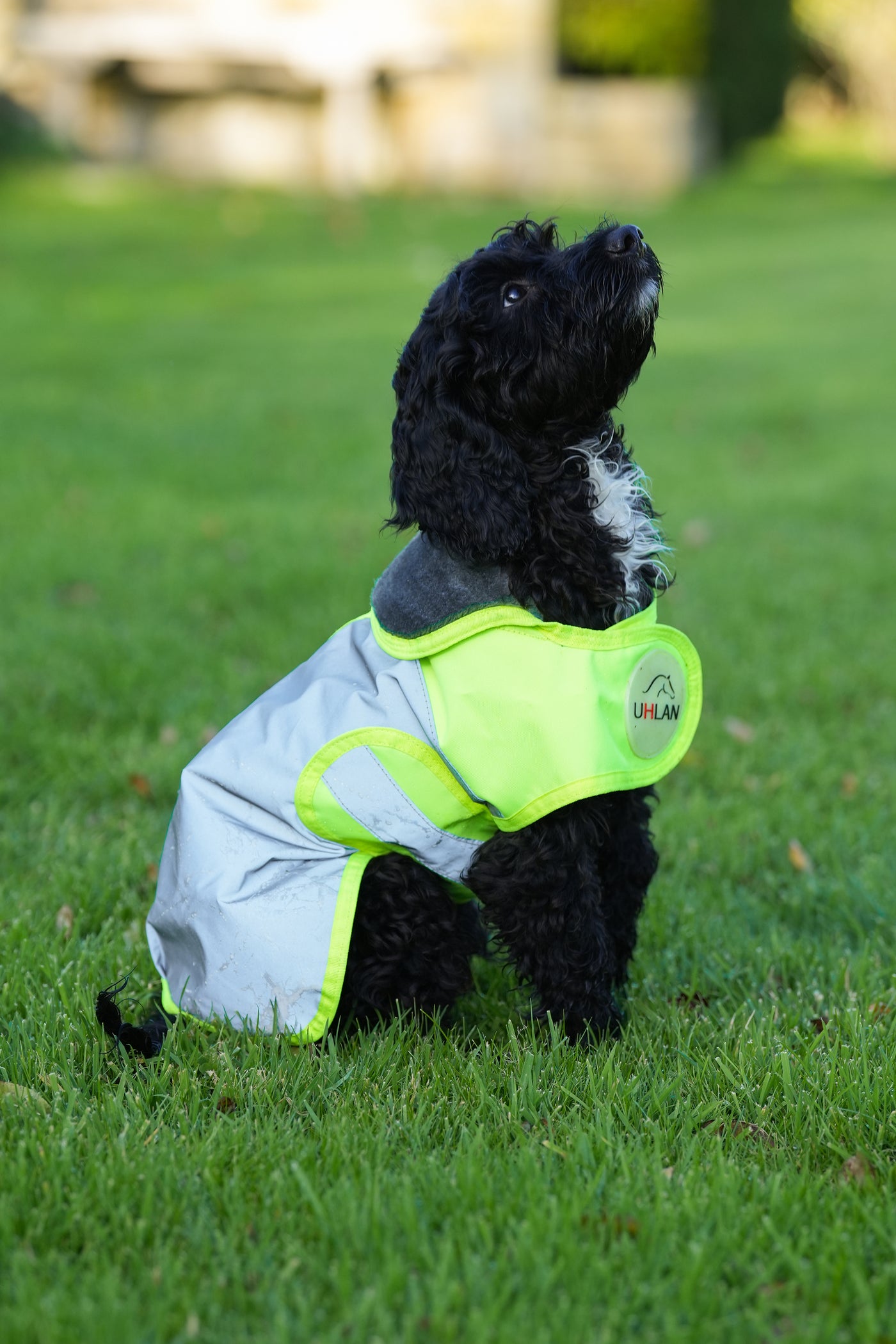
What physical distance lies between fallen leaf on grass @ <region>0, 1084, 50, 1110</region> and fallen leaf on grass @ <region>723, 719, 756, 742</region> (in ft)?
9.55

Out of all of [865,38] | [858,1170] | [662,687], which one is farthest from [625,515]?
[865,38]

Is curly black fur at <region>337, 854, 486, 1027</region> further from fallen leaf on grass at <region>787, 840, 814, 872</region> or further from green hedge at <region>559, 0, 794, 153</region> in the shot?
green hedge at <region>559, 0, 794, 153</region>

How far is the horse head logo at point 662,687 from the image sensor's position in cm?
281

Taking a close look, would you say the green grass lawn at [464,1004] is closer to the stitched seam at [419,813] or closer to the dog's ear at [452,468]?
the stitched seam at [419,813]

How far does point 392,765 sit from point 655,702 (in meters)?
0.59

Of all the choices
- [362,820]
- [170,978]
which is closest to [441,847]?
[362,820]

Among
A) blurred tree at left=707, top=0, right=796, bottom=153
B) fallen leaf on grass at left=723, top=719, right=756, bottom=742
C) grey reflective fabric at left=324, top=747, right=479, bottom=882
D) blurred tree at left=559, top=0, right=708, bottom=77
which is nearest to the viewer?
grey reflective fabric at left=324, top=747, right=479, bottom=882

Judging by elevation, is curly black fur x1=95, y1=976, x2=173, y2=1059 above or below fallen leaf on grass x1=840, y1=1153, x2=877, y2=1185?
above

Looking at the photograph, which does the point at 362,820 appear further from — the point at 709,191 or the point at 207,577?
the point at 709,191

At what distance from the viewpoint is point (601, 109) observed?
23750mm

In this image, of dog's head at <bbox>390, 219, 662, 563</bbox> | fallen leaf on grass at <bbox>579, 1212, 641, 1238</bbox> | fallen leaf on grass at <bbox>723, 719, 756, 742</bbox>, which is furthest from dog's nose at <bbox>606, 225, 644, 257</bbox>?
fallen leaf on grass at <bbox>723, 719, 756, 742</bbox>

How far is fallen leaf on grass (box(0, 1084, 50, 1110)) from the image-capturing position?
2561 mm

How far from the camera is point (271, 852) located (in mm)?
2893

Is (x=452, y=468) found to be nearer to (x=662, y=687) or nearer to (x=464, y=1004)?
(x=662, y=687)
